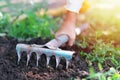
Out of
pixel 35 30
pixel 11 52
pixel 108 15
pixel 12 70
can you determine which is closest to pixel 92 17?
pixel 108 15

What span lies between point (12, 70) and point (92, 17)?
216 cm

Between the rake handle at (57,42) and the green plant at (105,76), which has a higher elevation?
the rake handle at (57,42)

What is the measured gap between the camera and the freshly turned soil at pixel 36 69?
2674 millimetres

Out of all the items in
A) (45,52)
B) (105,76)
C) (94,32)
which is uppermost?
(94,32)

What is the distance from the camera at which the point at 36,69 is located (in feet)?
9.14

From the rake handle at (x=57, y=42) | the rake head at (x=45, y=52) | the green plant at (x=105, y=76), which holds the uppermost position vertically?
the rake handle at (x=57, y=42)

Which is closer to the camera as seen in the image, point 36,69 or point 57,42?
point 36,69

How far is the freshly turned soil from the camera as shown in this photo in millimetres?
2674

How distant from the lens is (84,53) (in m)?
3.04

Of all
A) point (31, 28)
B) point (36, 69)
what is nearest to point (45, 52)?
point (36, 69)

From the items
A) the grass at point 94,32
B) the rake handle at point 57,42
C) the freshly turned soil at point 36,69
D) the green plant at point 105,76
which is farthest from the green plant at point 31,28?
the green plant at point 105,76

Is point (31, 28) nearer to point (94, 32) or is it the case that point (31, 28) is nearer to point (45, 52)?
point (94, 32)

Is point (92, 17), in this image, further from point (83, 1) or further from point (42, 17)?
point (83, 1)

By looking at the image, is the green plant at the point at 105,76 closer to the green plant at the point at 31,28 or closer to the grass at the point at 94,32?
the grass at the point at 94,32
